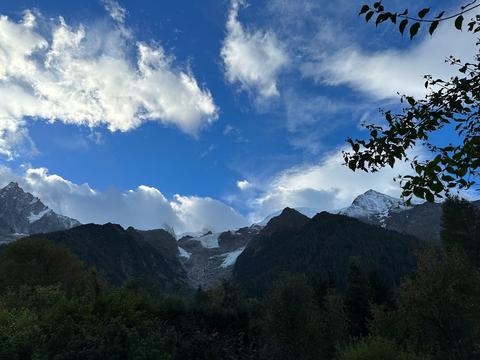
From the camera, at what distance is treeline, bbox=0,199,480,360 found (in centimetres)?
1659

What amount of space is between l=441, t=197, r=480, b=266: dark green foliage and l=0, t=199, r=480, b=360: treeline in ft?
65.3

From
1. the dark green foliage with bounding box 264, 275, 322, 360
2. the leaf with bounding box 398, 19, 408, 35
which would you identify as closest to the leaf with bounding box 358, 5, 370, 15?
the leaf with bounding box 398, 19, 408, 35

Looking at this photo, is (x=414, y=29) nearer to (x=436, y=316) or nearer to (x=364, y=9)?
(x=364, y=9)

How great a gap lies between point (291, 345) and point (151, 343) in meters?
23.4

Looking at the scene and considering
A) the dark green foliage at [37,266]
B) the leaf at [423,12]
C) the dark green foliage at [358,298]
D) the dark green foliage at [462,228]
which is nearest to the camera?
the leaf at [423,12]

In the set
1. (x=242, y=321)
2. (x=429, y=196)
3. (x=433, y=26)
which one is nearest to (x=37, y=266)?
(x=242, y=321)

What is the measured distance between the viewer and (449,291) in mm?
26625

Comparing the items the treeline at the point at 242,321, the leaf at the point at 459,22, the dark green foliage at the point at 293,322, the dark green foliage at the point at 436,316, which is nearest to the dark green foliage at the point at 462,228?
the treeline at the point at 242,321

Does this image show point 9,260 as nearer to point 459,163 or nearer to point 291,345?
point 291,345

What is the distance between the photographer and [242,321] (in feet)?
131

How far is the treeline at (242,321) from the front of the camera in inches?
653

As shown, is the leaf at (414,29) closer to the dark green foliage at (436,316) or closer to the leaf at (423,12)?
the leaf at (423,12)

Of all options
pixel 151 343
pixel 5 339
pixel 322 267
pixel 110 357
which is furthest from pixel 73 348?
pixel 322 267

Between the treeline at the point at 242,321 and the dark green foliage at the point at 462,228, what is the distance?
65.3 ft
